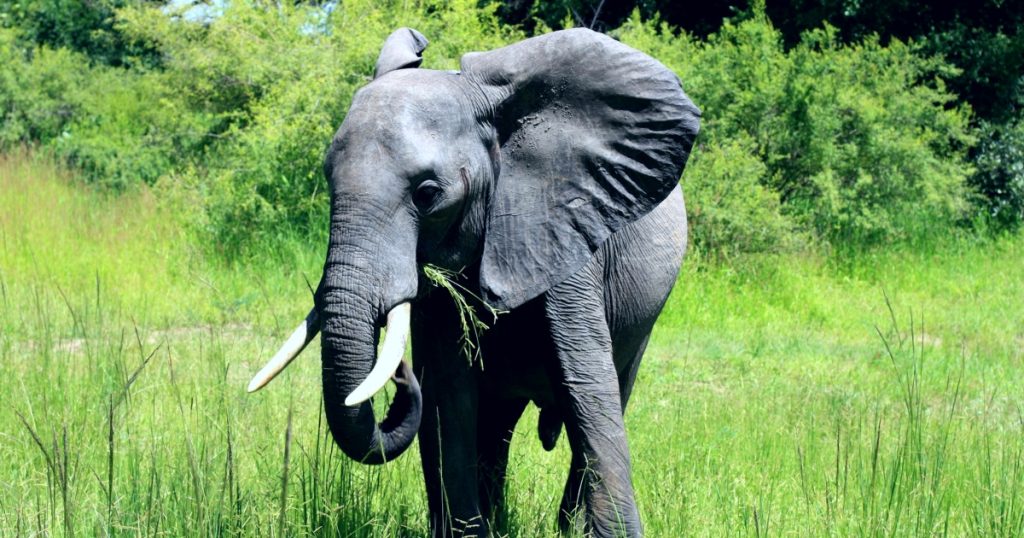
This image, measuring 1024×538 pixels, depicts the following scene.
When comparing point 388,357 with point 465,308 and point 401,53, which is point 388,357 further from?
point 401,53

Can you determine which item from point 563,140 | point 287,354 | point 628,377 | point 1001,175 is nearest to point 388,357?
point 287,354

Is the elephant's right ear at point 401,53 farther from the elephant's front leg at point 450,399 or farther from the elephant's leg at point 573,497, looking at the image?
the elephant's leg at point 573,497

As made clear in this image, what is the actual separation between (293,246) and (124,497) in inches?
260

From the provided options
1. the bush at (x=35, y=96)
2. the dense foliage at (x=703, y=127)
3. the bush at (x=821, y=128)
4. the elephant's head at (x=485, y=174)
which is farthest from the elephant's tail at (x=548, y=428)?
the bush at (x=35, y=96)

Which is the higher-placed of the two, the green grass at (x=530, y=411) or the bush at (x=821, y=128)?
the bush at (x=821, y=128)

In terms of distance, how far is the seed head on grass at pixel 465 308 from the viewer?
345 cm

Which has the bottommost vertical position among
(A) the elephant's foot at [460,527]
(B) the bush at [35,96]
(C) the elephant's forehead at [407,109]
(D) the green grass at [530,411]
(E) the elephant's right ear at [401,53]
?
(A) the elephant's foot at [460,527]

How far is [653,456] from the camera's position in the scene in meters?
5.37

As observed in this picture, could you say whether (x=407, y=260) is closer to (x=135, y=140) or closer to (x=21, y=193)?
(x=21, y=193)

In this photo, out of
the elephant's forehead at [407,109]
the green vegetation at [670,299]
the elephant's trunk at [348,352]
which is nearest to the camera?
the elephant's trunk at [348,352]

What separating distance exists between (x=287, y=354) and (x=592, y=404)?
0.98 metres

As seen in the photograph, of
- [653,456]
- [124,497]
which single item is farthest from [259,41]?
[124,497]

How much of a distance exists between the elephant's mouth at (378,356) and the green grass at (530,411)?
22cm

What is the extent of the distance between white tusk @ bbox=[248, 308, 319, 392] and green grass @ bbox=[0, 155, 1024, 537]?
0.19 m
